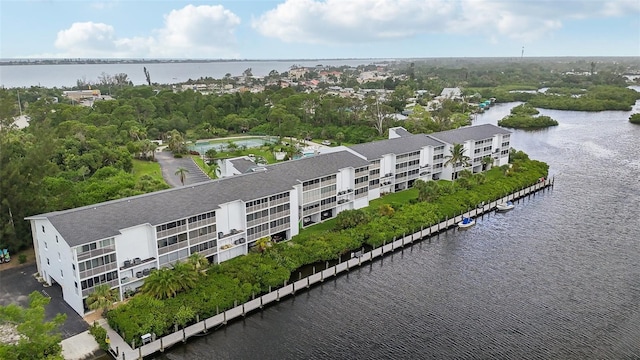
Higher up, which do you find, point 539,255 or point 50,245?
point 50,245

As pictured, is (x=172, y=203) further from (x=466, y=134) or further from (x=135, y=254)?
(x=466, y=134)

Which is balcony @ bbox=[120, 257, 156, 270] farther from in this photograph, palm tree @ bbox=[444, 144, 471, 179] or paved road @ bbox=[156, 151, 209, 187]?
A: palm tree @ bbox=[444, 144, 471, 179]

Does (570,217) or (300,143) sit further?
(300,143)

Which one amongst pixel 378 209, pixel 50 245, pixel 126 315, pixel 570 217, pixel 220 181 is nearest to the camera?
pixel 126 315

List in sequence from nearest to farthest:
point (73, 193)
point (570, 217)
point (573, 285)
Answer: point (573, 285), point (73, 193), point (570, 217)

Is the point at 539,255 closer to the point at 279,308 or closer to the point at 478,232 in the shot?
Result: the point at 478,232

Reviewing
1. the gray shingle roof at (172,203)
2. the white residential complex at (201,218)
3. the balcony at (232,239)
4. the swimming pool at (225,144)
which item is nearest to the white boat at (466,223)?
the white residential complex at (201,218)

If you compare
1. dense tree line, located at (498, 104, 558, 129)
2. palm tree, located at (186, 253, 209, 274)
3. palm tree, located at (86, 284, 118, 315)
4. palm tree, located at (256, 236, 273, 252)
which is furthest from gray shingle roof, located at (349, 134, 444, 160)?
dense tree line, located at (498, 104, 558, 129)

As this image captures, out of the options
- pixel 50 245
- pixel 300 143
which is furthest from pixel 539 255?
pixel 300 143
